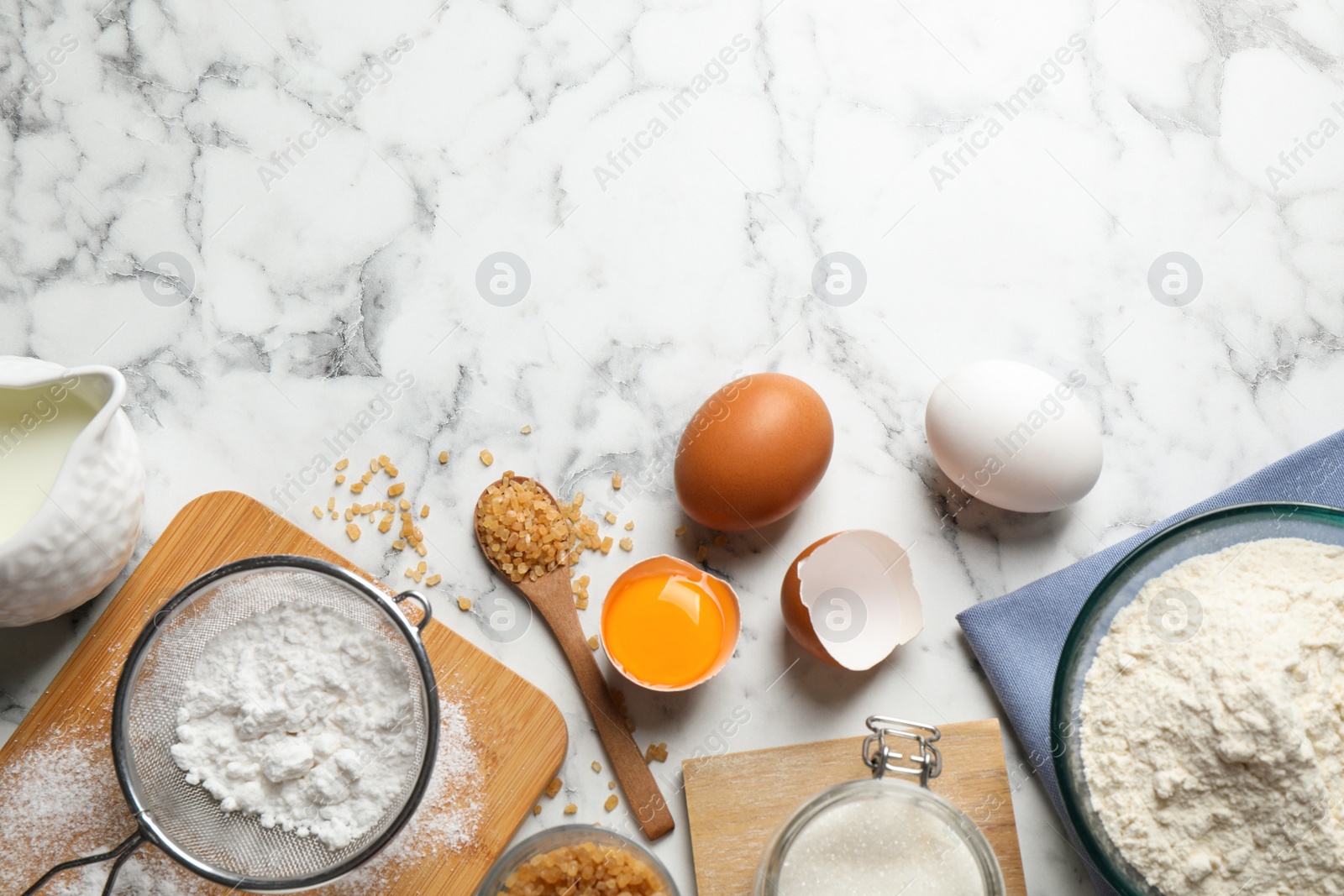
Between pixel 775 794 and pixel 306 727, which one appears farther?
pixel 775 794

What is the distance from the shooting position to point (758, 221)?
152 centimetres

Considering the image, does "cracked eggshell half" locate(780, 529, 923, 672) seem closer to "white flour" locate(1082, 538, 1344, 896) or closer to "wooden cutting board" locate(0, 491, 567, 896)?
"white flour" locate(1082, 538, 1344, 896)

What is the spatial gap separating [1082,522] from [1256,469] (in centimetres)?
32

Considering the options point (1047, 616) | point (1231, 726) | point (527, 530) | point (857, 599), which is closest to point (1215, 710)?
point (1231, 726)

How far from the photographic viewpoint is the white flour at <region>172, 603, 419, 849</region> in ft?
3.94

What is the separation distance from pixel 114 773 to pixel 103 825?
0.07m

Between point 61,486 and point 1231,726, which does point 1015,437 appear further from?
point 61,486

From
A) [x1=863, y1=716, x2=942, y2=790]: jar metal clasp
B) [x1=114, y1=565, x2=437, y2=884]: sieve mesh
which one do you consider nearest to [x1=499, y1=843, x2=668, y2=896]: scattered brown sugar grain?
[x1=114, y1=565, x2=437, y2=884]: sieve mesh

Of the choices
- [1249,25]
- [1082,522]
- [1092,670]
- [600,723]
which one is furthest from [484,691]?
[1249,25]

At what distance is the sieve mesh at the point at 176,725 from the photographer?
4.01 ft

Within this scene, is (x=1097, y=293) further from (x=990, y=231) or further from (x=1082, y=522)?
(x=1082, y=522)

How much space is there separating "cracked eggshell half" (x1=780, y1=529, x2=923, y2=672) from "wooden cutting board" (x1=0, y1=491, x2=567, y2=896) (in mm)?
428

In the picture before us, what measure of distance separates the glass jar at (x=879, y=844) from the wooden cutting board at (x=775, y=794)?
0.39 ft

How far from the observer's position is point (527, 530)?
4.61 feet
